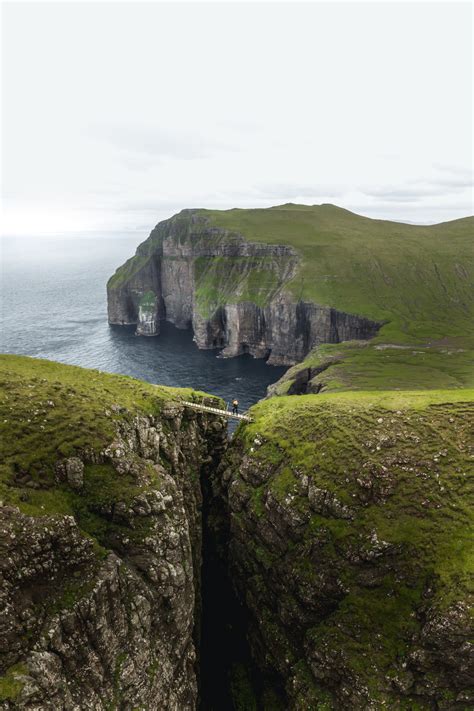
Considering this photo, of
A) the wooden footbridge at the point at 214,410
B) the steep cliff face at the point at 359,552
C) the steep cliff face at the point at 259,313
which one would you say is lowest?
the steep cliff face at the point at 359,552

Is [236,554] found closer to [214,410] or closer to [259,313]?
[214,410]

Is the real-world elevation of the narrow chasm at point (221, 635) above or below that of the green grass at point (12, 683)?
below

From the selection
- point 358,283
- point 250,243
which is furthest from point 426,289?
point 250,243

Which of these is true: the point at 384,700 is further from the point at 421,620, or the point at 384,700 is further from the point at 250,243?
the point at 250,243

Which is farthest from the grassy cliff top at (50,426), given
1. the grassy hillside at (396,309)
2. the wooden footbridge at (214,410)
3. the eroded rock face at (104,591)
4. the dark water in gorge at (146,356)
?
the dark water in gorge at (146,356)

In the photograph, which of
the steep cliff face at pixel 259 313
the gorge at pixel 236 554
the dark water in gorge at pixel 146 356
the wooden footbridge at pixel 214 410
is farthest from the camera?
the steep cliff face at pixel 259 313

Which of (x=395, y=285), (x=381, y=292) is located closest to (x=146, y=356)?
(x=381, y=292)

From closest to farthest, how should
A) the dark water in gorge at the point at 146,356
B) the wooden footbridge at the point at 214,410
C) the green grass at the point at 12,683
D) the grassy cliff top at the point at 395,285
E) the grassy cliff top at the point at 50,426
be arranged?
the green grass at the point at 12,683 → the grassy cliff top at the point at 50,426 → the wooden footbridge at the point at 214,410 → the dark water in gorge at the point at 146,356 → the grassy cliff top at the point at 395,285

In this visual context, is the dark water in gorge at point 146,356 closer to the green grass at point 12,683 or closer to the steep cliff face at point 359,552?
the steep cliff face at point 359,552
